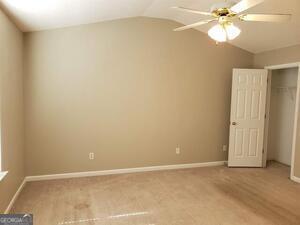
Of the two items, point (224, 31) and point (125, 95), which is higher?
point (224, 31)

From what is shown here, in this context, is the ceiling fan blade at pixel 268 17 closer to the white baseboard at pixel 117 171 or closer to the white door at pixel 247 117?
the white door at pixel 247 117

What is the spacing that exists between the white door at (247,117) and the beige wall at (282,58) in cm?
26

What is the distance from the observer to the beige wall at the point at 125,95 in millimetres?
4195

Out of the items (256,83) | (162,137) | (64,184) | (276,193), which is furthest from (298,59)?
(64,184)

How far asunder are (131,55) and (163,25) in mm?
885

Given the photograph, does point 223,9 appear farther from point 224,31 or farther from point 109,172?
point 109,172

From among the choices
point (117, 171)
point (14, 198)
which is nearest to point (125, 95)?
Result: point (117, 171)

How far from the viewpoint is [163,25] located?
4723 mm

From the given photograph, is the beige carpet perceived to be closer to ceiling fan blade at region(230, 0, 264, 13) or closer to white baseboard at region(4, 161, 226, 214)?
white baseboard at region(4, 161, 226, 214)

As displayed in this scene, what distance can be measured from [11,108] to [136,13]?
2567 mm

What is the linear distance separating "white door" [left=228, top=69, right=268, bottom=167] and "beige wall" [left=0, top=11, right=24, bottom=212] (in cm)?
393

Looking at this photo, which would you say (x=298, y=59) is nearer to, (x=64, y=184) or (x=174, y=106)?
(x=174, y=106)

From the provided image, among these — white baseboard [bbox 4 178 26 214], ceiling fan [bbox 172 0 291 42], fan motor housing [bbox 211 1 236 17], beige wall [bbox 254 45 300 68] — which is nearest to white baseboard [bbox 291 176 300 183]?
beige wall [bbox 254 45 300 68]

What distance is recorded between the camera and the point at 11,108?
3.36 m
